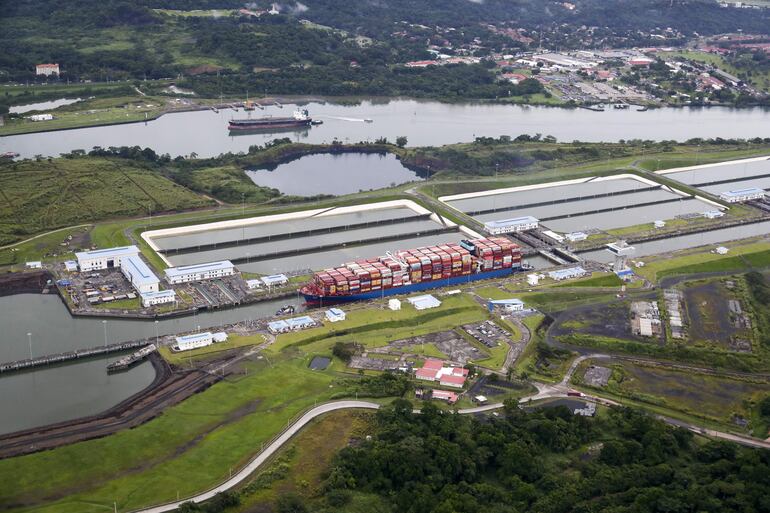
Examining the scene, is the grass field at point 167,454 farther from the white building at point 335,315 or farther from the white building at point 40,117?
the white building at point 40,117

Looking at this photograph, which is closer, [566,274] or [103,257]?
[103,257]

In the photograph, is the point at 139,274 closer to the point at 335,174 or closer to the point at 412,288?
the point at 412,288

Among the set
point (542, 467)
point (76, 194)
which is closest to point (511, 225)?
point (542, 467)

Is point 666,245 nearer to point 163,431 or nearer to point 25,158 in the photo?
point 163,431

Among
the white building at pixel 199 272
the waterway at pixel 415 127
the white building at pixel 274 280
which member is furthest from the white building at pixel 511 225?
the waterway at pixel 415 127

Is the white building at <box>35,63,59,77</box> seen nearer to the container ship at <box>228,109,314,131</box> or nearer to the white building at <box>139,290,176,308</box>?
the container ship at <box>228,109,314,131</box>

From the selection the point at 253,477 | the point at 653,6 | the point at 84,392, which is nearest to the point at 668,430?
the point at 253,477
